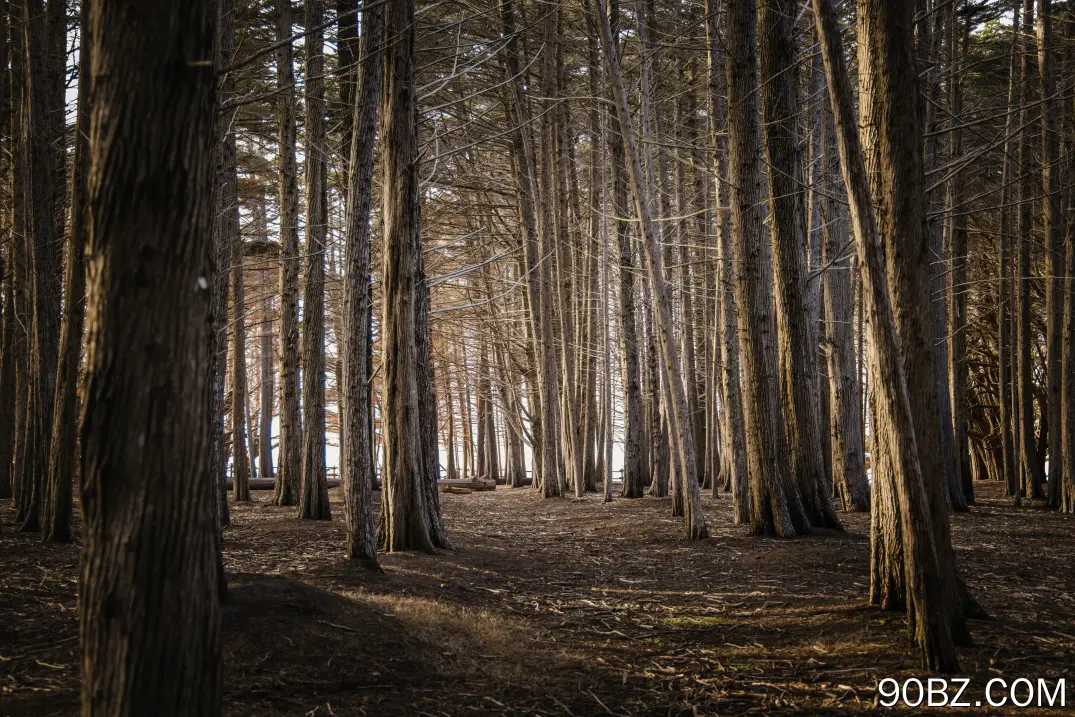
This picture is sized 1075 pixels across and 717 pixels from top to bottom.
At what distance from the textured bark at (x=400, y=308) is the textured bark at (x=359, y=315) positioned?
3.86 ft

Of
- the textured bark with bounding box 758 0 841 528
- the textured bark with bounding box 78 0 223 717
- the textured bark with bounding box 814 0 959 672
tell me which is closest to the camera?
the textured bark with bounding box 78 0 223 717

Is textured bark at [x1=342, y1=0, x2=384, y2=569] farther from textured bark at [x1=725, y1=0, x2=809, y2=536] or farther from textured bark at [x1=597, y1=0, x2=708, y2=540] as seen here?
textured bark at [x1=725, y1=0, x2=809, y2=536]

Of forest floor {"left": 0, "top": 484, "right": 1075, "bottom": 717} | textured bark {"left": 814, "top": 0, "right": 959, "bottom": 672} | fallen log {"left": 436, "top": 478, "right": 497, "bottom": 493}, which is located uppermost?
textured bark {"left": 814, "top": 0, "right": 959, "bottom": 672}

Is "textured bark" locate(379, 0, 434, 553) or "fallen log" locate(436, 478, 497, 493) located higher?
"textured bark" locate(379, 0, 434, 553)

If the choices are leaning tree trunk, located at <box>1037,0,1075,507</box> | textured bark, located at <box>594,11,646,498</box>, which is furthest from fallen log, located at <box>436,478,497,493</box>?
leaning tree trunk, located at <box>1037,0,1075,507</box>

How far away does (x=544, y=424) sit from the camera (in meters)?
16.3

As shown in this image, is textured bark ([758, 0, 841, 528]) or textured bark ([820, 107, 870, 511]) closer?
textured bark ([758, 0, 841, 528])

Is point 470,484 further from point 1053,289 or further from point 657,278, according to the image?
point 1053,289

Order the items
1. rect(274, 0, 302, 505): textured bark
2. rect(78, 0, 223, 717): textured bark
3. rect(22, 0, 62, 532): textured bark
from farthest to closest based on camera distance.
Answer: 1. rect(274, 0, 302, 505): textured bark
2. rect(22, 0, 62, 532): textured bark
3. rect(78, 0, 223, 717): textured bark

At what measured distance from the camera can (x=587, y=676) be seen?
4551 mm

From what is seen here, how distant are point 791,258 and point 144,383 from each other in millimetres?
7699

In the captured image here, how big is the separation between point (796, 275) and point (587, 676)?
5872mm

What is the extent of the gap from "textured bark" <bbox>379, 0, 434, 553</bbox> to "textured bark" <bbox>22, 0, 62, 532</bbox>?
4.01 meters

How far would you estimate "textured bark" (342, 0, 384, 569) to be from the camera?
687cm
